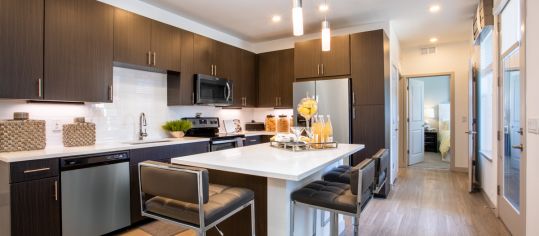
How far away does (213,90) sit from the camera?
3.97m

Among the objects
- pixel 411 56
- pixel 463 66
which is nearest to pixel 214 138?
pixel 411 56

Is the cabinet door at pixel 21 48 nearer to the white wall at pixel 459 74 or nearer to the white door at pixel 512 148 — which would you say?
the white door at pixel 512 148

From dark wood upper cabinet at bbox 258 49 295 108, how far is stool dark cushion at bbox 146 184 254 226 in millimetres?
3151

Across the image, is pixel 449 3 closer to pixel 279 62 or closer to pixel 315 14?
pixel 315 14

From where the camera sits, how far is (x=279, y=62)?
477 centimetres

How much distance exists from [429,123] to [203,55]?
290 inches

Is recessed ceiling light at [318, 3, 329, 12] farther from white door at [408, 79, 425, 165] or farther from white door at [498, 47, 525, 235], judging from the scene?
white door at [408, 79, 425, 165]

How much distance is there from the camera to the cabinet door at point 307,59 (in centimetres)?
414

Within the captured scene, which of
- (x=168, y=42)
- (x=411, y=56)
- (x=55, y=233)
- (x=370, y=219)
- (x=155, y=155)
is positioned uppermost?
(x=411, y=56)

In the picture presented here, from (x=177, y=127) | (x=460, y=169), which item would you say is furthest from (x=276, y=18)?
(x=460, y=169)

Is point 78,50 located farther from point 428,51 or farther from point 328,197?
point 428,51

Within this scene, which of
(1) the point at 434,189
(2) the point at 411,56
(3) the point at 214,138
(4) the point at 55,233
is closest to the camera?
(4) the point at 55,233

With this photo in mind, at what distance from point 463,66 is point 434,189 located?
274 centimetres

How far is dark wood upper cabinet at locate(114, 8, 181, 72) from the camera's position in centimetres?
290
